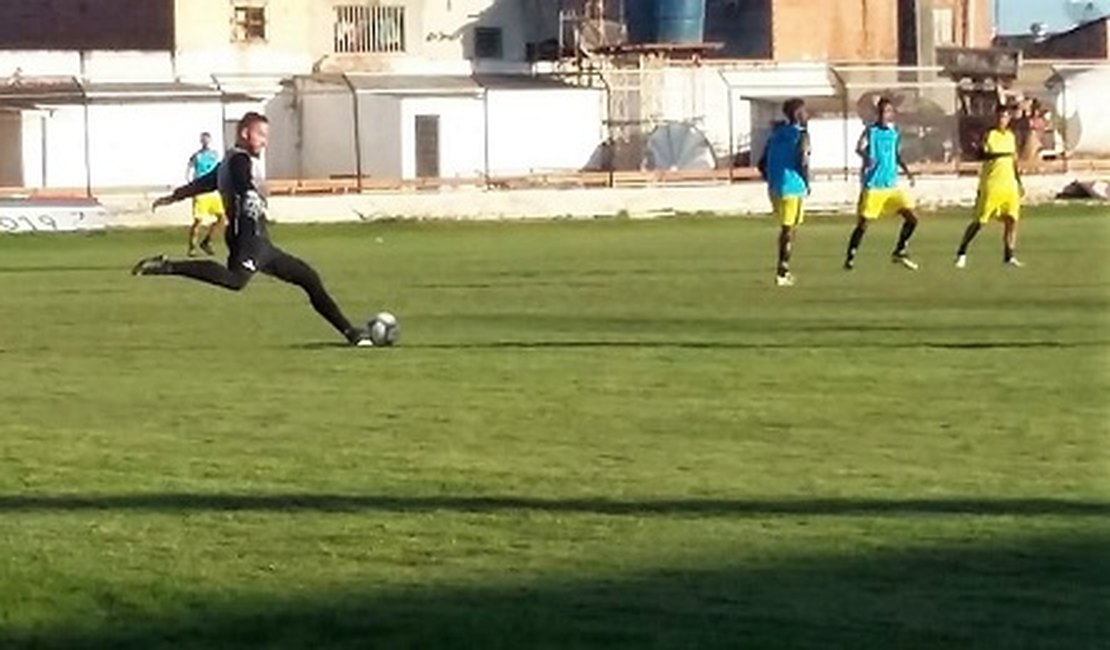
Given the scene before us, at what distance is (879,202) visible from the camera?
31906mm

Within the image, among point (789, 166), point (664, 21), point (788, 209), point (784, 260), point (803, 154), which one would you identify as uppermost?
point (664, 21)

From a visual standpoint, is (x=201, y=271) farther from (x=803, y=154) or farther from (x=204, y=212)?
(x=204, y=212)

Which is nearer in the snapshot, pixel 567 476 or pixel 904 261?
pixel 567 476

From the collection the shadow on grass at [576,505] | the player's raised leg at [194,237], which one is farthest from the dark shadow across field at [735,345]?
the player's raised leg at [194,237]

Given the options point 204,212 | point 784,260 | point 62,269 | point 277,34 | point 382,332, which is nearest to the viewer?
point 382,332

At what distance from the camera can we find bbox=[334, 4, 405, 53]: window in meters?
81.8

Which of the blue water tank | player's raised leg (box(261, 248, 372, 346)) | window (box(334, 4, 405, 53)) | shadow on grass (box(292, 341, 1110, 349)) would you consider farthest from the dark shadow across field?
the blue water tank

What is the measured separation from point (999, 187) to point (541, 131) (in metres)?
41.7

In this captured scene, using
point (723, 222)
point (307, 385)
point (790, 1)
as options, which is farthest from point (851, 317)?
point (790, 1)

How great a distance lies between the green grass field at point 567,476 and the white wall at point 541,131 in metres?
46.1

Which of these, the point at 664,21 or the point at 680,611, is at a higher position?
the point at 664,21

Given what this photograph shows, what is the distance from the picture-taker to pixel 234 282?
66.7 feet

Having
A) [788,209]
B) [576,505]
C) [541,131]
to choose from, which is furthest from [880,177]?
[541,131]

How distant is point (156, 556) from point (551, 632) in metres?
2.14
